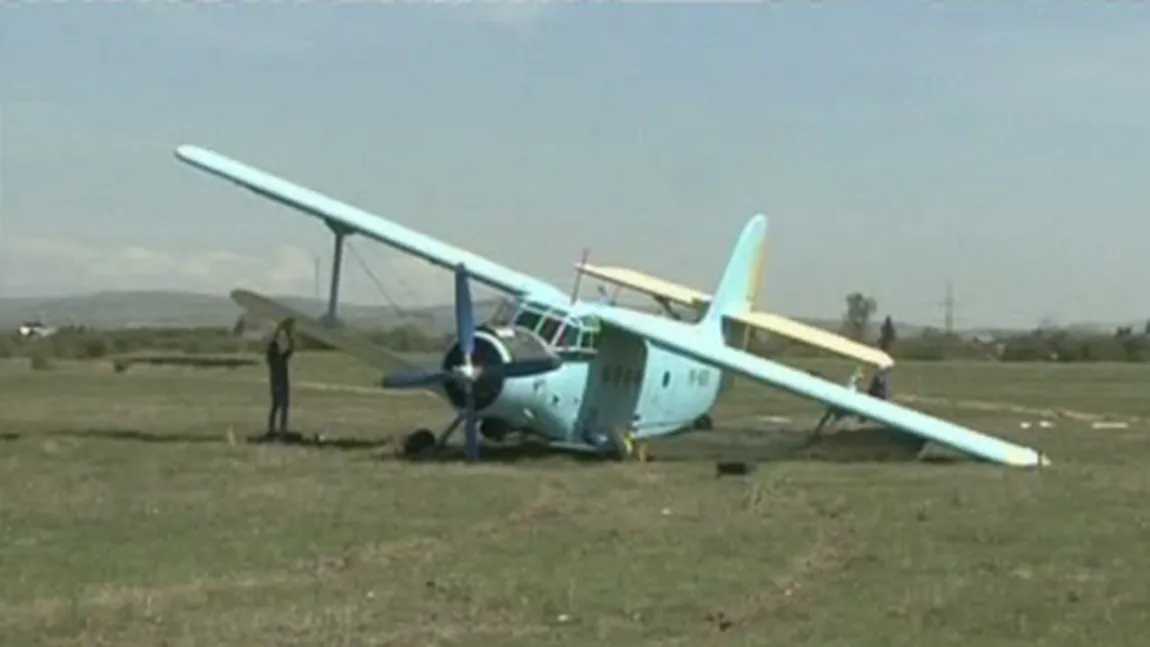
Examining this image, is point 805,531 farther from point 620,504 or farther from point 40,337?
point 40,337

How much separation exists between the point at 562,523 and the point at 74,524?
3815 mm

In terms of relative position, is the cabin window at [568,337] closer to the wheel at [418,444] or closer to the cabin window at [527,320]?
the cabin window at [527,320]

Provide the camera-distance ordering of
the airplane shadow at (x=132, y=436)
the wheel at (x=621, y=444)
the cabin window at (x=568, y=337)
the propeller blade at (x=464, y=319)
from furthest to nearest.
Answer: the airplane shadow at (x=132, y=436), the wheel at (x=621, y=444), the cabin window at (x=568, y=337), the propeller blade at (x=464, y=319)

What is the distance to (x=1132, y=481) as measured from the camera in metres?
19.9

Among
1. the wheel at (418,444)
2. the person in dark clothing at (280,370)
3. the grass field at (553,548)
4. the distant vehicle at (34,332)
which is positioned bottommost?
the grass field at (553,548)

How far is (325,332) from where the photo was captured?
87.4 feet

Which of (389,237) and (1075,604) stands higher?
(389,237)

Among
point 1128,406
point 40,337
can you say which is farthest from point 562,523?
point 40,337

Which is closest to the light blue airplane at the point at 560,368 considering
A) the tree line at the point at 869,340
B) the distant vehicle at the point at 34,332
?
the tree line at the point at 869,340

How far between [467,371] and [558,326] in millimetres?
1717

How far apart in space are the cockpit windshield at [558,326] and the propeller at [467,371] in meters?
0.42

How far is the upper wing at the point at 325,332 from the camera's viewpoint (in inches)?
1046

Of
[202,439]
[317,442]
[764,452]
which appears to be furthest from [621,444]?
[202,439]

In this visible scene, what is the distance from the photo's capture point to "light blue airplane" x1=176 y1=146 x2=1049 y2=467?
74.0 ft
